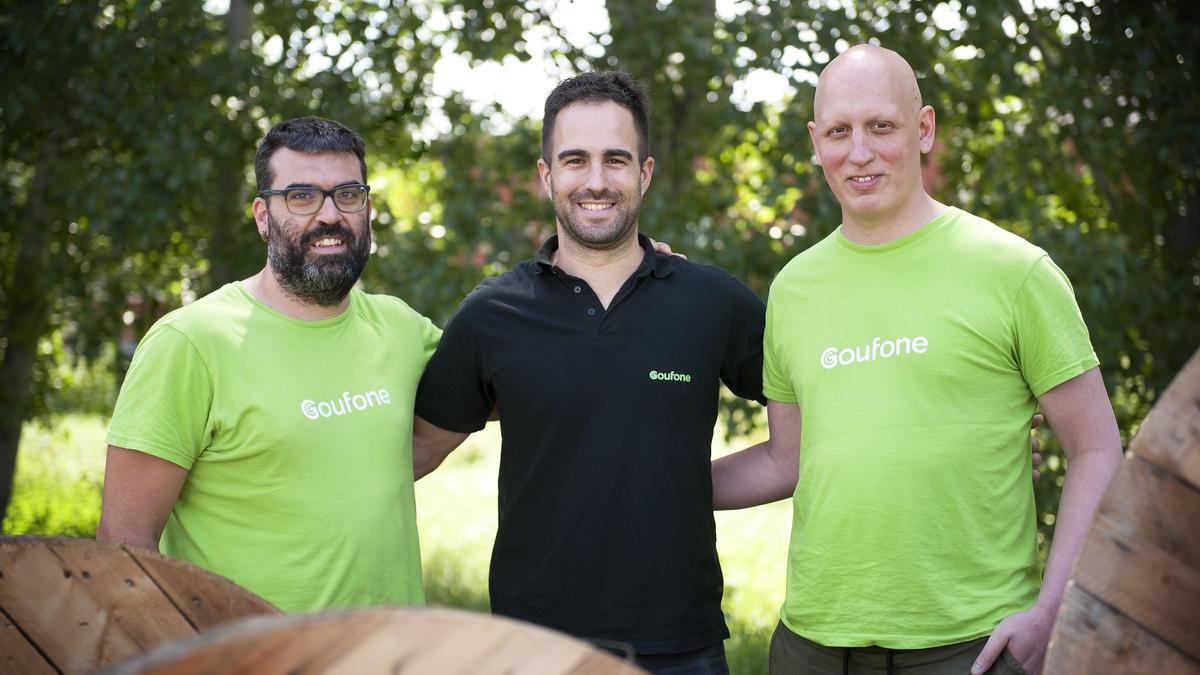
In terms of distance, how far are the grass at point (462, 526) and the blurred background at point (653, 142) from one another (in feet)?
0.23

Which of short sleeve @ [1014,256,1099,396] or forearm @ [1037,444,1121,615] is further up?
short sleeve @ [1014,256,1099,396]

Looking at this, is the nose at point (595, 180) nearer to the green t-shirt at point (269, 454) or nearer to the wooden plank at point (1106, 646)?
the green t-shirt at point (269, 454)

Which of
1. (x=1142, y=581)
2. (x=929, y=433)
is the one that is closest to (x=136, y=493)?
(x=929, y=433)

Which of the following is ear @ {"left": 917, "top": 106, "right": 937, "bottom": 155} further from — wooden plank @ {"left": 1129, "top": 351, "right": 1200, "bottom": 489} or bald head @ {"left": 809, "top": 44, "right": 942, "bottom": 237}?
wooden plank @ {"left": 1129, "top": 351, "right": 1200, "bottom": 489}

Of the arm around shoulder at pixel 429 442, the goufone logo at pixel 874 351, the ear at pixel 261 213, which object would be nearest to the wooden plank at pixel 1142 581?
the goufone logo at pixel 874 351

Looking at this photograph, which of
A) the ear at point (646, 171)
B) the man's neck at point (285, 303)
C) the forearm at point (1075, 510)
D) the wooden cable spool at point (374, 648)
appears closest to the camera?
the wooden cable spool at point (374, 648)

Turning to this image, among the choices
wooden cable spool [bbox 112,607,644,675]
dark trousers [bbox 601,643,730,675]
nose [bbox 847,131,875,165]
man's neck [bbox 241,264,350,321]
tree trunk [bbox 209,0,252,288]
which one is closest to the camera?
wooden cable spool [bbox 112,607,644,675]

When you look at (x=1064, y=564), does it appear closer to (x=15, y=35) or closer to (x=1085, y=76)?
(x=1085, y=76)

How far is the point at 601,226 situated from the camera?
3504 millimetres

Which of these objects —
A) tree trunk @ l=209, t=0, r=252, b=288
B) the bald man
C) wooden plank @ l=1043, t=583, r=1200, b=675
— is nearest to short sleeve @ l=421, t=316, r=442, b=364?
the bald man

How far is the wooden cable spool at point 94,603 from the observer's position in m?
2.36

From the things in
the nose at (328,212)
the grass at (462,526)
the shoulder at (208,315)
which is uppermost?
the nose at (328,212)

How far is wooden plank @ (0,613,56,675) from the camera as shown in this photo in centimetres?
237

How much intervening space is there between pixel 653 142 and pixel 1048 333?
15.0 ft
